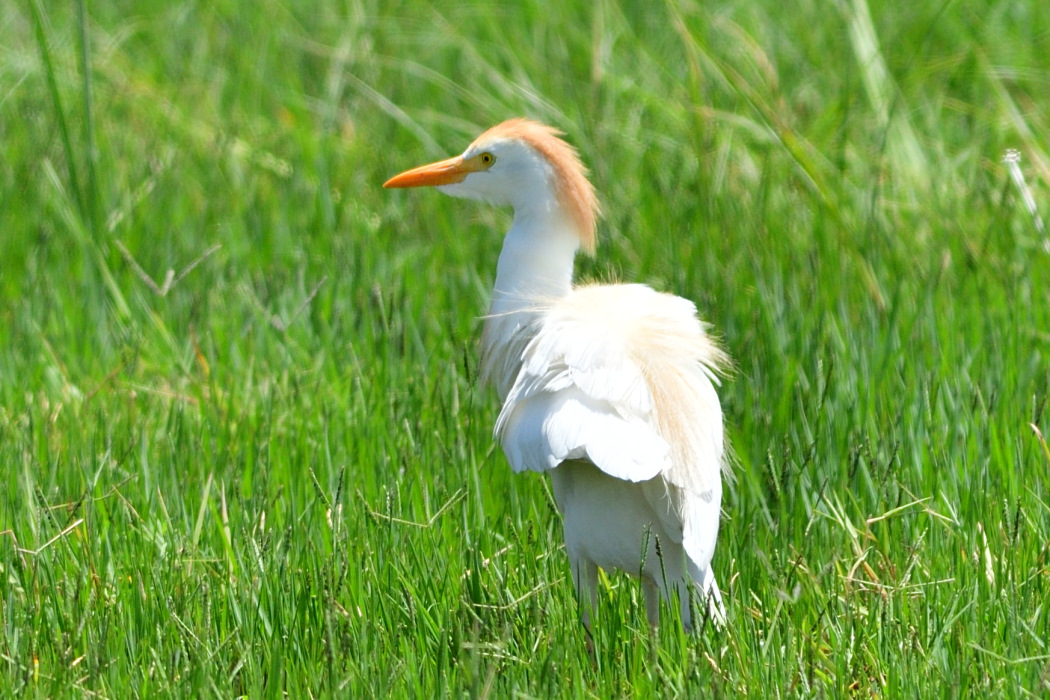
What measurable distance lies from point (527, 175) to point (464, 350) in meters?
0.64

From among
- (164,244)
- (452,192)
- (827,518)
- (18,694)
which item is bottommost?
(18,694)

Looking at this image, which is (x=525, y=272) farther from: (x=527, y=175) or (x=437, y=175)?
(x=437, y=175)

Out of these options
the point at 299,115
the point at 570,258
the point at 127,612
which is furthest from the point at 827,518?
the point at 299,115

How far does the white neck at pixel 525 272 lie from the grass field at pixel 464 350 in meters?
0.45

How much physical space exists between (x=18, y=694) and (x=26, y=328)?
239cm

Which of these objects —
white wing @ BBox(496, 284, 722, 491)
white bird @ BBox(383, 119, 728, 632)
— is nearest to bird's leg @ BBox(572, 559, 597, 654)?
white bird @ BBox(383, 119, 728, 632)

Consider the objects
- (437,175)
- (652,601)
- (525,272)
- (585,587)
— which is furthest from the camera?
(437,175)

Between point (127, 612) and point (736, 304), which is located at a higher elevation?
point (736, 304)

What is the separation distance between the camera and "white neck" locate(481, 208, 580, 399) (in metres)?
3.16

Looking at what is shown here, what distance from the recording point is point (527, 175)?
3.23 meters

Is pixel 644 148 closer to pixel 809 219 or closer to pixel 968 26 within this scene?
pixel 809 219

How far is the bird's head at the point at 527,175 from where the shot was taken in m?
3.20

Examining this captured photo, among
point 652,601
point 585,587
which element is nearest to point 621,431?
point 585,587

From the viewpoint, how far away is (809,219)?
541 centimetres
